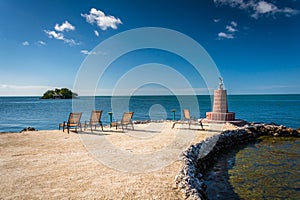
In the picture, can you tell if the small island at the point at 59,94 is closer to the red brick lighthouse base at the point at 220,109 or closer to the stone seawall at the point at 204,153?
the red brick lighthouse base at the point at 220,109

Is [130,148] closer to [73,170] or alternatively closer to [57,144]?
[73,170]

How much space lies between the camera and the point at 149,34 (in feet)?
35.7

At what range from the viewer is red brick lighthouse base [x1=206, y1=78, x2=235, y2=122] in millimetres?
13179

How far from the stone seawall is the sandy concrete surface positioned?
8.7 inches

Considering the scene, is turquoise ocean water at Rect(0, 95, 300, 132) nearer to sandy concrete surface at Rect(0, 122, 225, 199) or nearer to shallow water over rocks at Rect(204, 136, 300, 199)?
sandy concrete surface at Rect(0, 122, 225, 199)

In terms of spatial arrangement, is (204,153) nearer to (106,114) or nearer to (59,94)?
(106,114)

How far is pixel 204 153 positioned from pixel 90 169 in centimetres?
341

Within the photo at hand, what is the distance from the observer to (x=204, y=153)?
625 centimetres

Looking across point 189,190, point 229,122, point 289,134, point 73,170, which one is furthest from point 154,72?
point 189,190

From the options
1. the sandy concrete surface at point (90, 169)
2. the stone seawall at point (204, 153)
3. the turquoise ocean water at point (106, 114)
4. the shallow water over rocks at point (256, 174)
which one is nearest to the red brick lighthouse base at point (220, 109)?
the stone seawall at point (204, 153)

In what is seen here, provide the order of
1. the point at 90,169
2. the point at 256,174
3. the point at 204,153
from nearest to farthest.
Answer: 1. the point at 90,169
2. the point at 256,174
3. the point at 204,153

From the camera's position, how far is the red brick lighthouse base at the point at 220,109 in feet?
43.2

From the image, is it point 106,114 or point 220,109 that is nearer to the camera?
point 220,109

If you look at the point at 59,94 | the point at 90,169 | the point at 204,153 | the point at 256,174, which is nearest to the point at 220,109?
the point at 204,153
